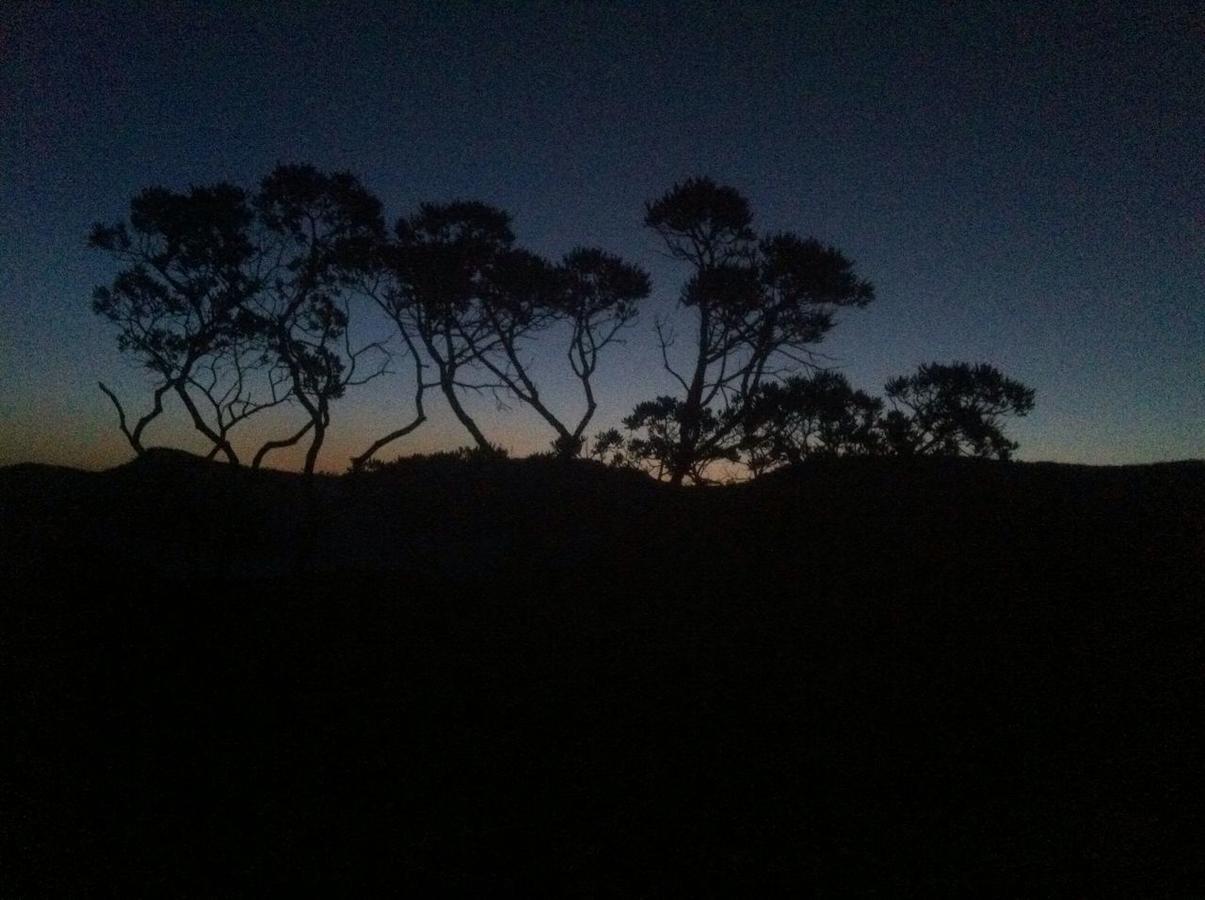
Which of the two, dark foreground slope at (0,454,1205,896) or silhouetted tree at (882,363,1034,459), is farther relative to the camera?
silhouetted tree at (882,363,1034,459)

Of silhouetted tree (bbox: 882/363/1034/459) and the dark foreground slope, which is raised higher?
silhouetted tree (bbox: 882/363/1034/459)

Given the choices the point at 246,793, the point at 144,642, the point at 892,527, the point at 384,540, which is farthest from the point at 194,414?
the point at 892,527

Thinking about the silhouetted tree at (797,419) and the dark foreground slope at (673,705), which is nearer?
the dark foreground slope at (673,705)

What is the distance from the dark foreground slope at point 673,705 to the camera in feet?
15.5

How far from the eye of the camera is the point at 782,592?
Answer: 9305mm

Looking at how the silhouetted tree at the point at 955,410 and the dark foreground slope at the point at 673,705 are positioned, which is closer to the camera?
the dark foreground slope at the point at 673,705

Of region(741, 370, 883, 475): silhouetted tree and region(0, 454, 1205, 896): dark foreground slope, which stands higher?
region(741, 370, 883, 475): silhouetted tree

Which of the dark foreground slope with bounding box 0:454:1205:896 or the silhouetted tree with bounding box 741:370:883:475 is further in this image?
the silhouetted tree with bounding box 741:370:883:475

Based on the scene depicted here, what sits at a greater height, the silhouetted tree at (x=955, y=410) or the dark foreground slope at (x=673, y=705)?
the silhouetted tree at (x=955, y=410)

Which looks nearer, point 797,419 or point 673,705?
point 673,705

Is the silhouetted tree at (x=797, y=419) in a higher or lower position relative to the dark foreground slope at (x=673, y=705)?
higher

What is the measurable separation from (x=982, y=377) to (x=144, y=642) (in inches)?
647

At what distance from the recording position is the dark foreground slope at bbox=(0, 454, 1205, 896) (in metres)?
4.73

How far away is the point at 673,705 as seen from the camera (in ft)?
23.0
